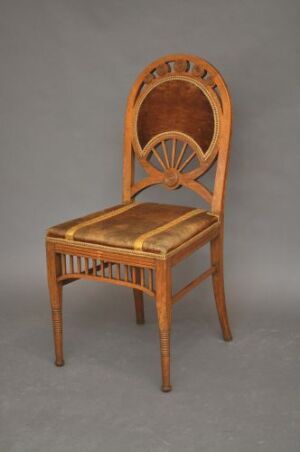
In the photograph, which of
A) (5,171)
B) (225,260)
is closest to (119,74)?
(5,171)

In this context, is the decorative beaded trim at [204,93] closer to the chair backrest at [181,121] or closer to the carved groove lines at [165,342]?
the chair backrest at [181,121]

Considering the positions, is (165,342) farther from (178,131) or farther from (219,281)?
(178,131)

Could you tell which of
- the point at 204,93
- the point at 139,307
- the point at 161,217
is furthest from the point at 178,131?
the point at 139,307

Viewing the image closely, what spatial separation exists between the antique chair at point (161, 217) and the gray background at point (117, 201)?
16cm

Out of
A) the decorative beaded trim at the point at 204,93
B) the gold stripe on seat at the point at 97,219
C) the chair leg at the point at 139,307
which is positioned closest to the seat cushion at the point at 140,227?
the gold stripe on seat at the point at 97,219

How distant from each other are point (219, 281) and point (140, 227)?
45 cm

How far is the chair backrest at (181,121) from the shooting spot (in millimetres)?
2555

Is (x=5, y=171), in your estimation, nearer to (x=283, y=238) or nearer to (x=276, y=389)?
(x=283, y=238)

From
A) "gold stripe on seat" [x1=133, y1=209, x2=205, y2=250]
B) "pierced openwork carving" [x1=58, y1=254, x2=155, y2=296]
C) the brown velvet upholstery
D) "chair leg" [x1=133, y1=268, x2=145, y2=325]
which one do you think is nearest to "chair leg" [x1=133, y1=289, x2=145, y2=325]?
"chair leg" [x1=133, y1=268, x2=145, y2=325]

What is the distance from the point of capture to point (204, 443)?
2.02 m

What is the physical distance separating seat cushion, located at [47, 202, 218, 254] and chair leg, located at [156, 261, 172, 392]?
69 mm

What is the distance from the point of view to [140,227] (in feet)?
7.83

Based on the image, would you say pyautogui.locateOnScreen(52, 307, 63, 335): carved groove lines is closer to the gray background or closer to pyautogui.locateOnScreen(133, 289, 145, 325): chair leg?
the gray background

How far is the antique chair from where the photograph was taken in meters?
2.29
